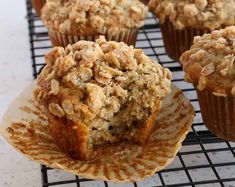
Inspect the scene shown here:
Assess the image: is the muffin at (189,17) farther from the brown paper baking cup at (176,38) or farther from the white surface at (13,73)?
the white surface at (13,73)

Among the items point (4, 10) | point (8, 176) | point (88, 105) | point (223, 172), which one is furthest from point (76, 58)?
point (4, 10)

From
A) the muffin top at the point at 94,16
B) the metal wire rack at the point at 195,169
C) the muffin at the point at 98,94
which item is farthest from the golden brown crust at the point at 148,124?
the muffin top at the point at 94,16

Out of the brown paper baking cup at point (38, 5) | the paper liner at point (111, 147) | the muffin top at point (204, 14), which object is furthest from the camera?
the brown paper baking cup at point (38, 5)

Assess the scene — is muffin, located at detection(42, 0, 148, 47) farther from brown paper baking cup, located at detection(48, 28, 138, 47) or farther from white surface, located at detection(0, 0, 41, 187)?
white surface, located at detection(0, 0, 41, 187)

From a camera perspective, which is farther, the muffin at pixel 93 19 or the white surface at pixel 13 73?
the muffin at pixel 93 19

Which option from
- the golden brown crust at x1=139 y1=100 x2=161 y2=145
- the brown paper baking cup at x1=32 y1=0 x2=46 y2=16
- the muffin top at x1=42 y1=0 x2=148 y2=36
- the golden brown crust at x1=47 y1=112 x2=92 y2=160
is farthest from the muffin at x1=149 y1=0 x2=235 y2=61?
the golden brown crust at x1=47 y1=112 x2=92 y2=160

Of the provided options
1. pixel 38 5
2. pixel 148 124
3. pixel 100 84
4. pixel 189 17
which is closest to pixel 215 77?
pixel 148 124

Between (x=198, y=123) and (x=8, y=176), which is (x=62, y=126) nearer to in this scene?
(x=8, y=176)
